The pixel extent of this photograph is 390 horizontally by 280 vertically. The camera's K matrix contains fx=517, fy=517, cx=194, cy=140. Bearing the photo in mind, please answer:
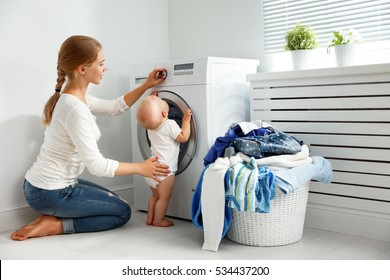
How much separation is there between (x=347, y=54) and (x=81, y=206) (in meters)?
1.53

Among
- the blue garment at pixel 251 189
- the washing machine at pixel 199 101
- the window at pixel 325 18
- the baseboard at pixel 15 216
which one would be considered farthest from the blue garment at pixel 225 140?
the baseboard at pixel 15 216

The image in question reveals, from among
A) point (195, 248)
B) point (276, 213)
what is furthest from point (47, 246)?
point (276, 213)

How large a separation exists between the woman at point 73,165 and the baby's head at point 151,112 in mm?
245

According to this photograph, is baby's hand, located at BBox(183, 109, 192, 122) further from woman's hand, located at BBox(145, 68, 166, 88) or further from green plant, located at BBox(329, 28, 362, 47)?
green plant, located at BBox(329, 28, 362, 47)

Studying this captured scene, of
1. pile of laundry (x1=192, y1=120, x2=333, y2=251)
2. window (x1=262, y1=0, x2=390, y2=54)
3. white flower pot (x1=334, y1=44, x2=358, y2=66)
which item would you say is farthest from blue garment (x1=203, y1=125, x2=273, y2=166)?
window (x1=262, y1=0, x2=390, y2=54)

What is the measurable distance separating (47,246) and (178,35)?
1762mm

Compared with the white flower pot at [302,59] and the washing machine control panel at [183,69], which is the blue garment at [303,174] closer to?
the white flower pot at [302,59]

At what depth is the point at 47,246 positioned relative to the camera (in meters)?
2.41

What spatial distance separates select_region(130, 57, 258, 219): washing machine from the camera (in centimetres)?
268

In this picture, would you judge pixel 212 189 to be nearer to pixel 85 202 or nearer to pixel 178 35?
pixel 85 202

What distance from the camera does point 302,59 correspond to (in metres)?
2.72

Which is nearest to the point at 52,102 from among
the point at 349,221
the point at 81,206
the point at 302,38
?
the point at 81,206

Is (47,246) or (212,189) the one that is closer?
(212,189)

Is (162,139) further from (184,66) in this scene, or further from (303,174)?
(303,174)
